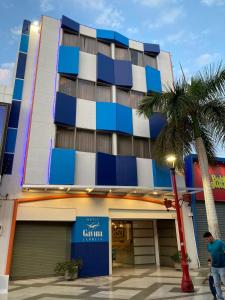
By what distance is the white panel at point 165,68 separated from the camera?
1969 cm

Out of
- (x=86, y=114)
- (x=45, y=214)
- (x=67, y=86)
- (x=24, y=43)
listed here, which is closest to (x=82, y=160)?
(x=86, y=114)

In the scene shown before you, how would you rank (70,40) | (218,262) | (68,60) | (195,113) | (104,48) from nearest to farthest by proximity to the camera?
(218,262) < (195,113) < (68,60) < (70,40) < (104,48)

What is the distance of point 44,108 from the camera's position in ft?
49.3

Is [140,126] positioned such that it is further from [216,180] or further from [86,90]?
[216,180]

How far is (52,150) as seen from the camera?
14109mm

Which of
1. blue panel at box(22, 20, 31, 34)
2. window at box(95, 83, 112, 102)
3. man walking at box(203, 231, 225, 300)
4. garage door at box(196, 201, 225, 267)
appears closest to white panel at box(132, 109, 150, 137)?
window at box(95, 83, 112, 102)

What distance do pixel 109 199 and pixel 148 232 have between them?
5.28 metres

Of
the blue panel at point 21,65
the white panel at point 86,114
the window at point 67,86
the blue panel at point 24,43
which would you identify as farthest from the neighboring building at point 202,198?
the blue panel at point 24,43

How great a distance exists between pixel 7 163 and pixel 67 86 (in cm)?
604

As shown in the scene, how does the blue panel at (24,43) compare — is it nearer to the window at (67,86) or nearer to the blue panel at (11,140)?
the window at (67,86)

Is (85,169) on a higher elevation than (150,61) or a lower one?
lower

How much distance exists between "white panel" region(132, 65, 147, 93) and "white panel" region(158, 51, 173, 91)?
5.15 ft

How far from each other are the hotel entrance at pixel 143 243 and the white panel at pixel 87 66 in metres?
10.5

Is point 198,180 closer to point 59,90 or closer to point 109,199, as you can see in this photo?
point 109,199
